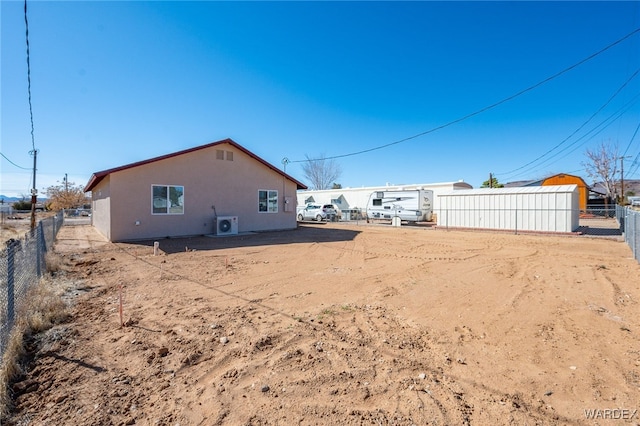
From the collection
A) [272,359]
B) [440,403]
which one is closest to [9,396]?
[272,359]

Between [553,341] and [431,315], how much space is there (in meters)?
1.53

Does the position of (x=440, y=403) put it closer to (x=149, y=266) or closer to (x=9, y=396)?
(x=9, y=396)

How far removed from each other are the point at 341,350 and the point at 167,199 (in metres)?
12.8

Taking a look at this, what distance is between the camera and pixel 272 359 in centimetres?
346

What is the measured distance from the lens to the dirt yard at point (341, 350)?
2637mm

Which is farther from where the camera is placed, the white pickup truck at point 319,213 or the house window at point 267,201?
the white pickup truck at point 319,213

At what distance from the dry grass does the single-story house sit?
7.18 metres

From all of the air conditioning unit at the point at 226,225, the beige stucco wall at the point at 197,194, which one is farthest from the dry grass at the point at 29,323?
the air conditioning unit at the point at 226,225

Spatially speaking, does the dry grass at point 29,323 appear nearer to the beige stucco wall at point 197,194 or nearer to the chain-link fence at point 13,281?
the chain-link fence at point 13,281

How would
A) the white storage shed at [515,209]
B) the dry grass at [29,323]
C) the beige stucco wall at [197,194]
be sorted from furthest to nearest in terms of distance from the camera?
the white storage shed at [515,209]
the beige stucco wall at [197,194]
the dry grass at [29,323]

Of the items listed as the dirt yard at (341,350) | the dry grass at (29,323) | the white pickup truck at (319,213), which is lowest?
the dirt yard at (341,350)

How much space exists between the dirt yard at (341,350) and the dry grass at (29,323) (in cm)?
14

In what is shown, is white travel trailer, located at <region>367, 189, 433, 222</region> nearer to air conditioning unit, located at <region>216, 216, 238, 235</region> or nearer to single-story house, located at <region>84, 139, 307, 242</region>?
single-story house, located at <region>84, 139, 307, 242</region>

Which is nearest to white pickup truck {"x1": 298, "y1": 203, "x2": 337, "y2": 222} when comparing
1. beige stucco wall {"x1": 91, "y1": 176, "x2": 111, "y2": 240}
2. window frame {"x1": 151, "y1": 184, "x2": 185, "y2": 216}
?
window frame {"x1": 151, "y1": 184, "x2": 185, "y2": 216}
